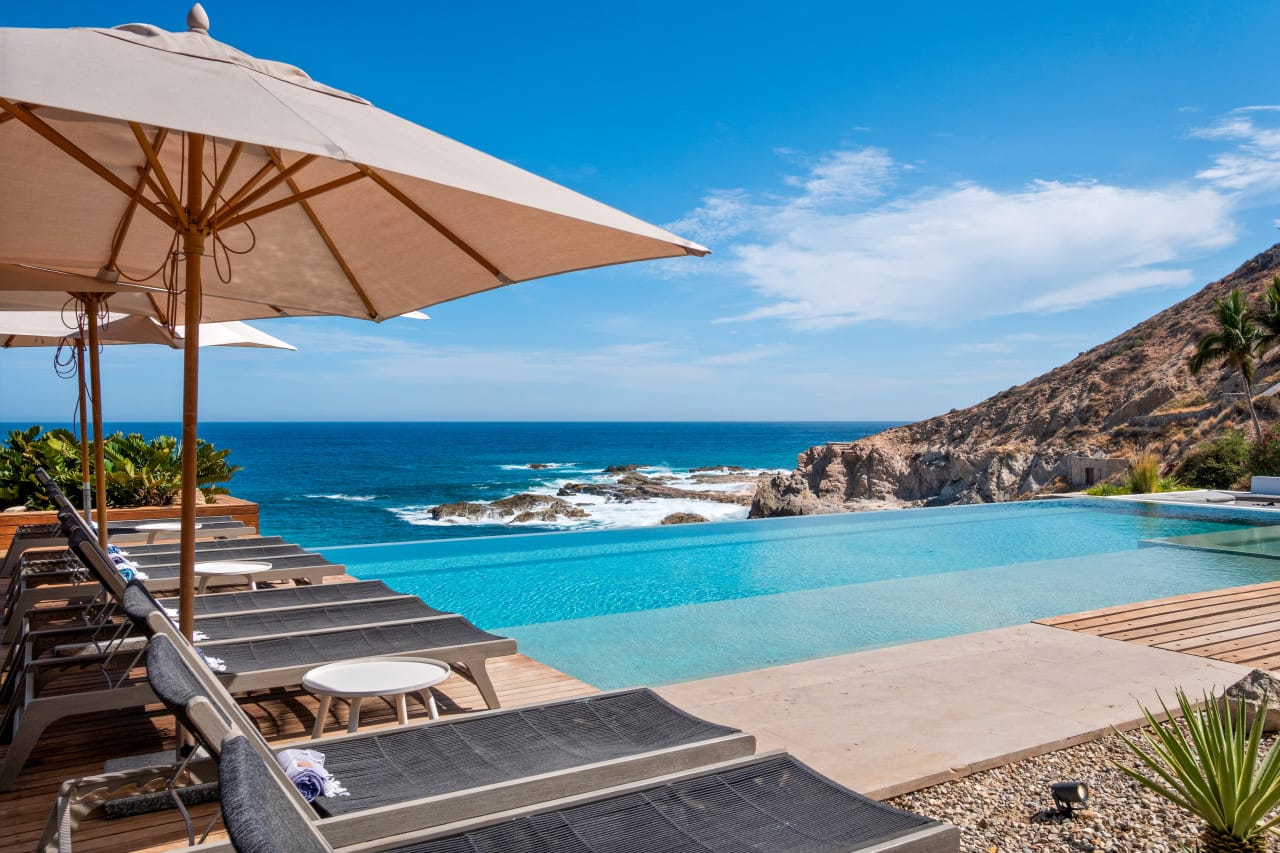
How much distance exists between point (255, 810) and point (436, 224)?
107 inches

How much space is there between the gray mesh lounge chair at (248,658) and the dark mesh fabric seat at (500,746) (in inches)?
29.2

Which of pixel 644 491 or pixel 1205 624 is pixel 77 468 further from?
pixel 644 491

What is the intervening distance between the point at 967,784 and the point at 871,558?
7247mm

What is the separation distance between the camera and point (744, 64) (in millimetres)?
15633

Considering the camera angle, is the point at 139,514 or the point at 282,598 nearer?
the point at 282,598

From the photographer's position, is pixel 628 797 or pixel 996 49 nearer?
pixel 628 797

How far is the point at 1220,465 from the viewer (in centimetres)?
1761

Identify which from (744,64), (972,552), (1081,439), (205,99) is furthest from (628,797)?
(1081,439)

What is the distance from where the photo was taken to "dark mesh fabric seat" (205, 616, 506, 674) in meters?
3.45

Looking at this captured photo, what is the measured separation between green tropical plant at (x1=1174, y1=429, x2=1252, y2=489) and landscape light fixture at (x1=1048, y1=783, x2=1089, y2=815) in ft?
59.2

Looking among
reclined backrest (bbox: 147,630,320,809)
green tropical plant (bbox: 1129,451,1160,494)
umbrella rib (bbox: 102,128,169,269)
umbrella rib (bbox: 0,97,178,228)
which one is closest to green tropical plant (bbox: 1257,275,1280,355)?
green tropical plant (bbox: 1129,451,1160,494)

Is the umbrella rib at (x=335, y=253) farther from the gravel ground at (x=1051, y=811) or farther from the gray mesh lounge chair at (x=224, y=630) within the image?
the gravel ground at (x=1051, y=811)

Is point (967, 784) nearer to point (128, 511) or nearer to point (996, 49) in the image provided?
point (128, 511)

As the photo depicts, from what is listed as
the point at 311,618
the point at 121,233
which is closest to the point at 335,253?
the point at 121,233
